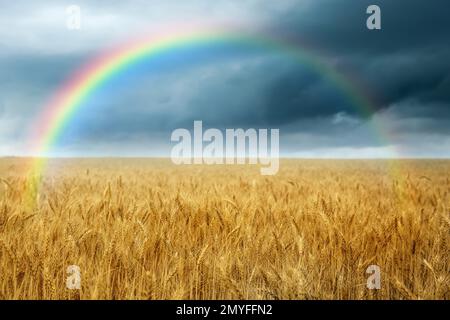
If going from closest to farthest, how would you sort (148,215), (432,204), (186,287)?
(186,287)
(148,215)
(432,204)


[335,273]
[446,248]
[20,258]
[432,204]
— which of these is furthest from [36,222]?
[432,204]

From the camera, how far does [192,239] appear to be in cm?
363

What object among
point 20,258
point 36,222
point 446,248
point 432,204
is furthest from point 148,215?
point 432,204

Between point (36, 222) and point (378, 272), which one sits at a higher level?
point (36, 222)

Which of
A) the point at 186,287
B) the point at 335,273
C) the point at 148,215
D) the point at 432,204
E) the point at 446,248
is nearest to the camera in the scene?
the point at 186,287

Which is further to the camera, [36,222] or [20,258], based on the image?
[36,222]

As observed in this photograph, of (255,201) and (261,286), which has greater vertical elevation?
(255,201)

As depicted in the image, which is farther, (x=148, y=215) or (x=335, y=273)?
(x=148, y=215)
